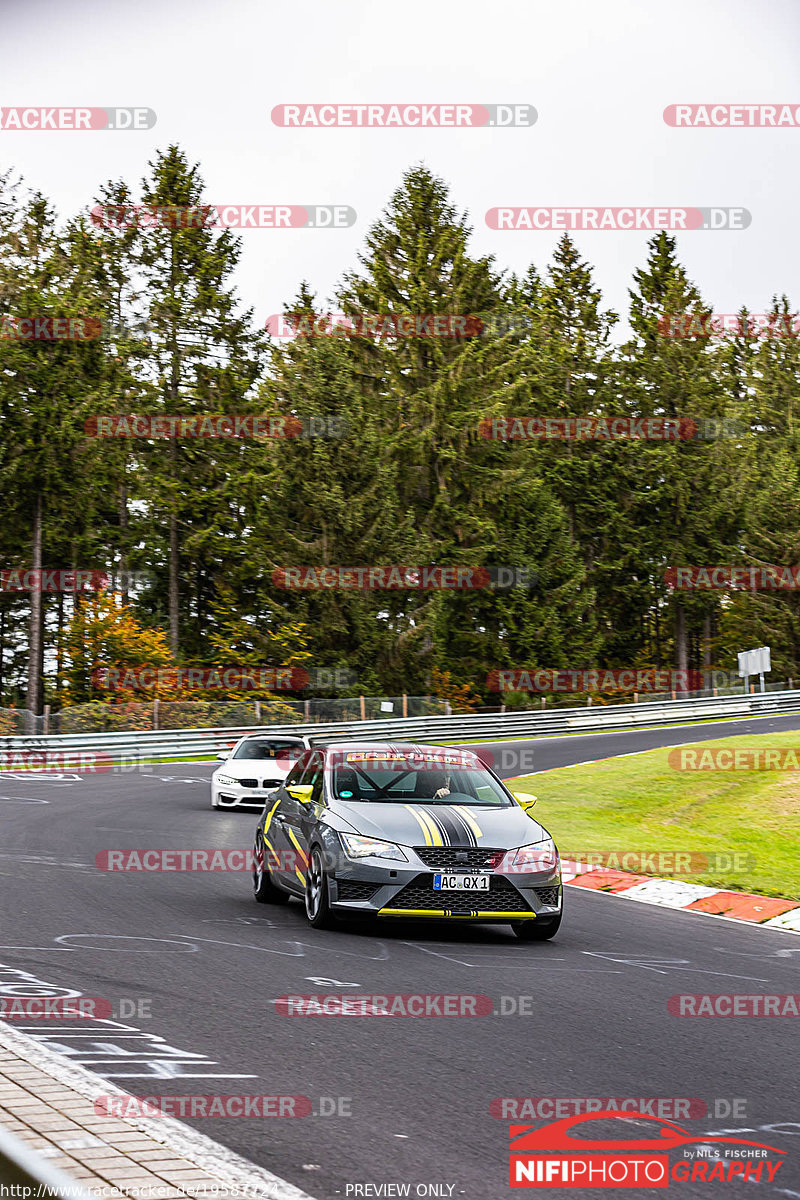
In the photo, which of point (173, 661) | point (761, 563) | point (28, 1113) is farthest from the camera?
point (761, 563)

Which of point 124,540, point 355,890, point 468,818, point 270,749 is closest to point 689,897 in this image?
point 468,818

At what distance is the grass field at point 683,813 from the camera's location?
609 inches

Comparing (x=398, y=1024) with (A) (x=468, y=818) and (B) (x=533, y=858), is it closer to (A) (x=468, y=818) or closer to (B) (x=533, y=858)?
(B) (x=533, y=858)

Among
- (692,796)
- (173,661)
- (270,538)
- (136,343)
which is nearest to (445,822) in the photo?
(692,796)

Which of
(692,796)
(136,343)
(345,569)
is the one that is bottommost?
(692,796)

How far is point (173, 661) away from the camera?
49.5m

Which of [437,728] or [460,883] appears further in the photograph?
[437,728]

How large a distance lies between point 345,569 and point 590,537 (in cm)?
2121

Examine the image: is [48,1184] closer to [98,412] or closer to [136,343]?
[98,412]

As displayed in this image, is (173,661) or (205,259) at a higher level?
(205,259)

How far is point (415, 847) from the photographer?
33.1ft

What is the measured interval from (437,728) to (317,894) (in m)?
31.6

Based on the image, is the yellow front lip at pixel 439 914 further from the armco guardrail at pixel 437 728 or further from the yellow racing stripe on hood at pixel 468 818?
the armco guardrail at pixel 437 728

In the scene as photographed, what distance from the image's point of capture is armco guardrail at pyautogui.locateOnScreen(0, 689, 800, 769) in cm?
3525
